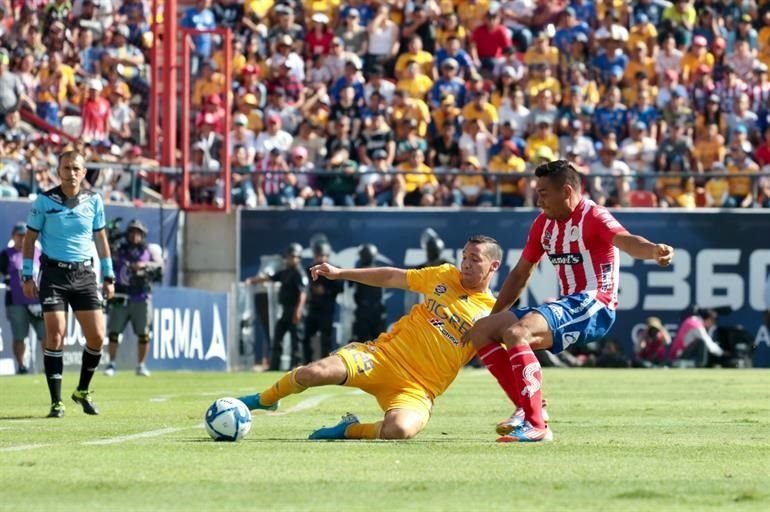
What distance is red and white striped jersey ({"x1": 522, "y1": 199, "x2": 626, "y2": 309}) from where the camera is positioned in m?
10.9

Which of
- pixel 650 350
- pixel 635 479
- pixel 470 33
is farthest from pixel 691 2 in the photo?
pixel 635 479

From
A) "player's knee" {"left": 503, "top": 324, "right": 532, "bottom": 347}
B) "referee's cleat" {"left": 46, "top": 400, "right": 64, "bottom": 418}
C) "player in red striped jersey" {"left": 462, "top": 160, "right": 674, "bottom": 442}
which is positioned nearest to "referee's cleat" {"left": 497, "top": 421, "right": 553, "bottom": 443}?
"player in red striped jersey" {"left": 462, "top": 160, "right": 674, "bottom": 442}

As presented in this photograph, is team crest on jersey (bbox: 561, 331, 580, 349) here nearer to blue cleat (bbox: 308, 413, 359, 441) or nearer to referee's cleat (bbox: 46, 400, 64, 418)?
blue cleat (bbox: 308, 413, 359, 441)

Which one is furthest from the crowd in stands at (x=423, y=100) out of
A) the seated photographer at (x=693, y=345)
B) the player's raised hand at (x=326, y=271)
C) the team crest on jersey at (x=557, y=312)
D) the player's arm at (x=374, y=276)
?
the team crest on jersey at (x=557, y=312)

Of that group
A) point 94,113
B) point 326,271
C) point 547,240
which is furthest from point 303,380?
point 94,113

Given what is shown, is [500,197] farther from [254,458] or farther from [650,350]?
[254,458]

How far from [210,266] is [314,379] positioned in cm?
1912

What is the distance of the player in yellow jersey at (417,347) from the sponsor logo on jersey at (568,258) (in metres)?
0.38

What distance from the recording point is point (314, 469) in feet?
28.3

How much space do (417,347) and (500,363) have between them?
55cm

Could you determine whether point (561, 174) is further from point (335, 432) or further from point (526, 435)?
point (335, 432)

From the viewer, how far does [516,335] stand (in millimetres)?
10516

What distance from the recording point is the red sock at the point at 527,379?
10445mm

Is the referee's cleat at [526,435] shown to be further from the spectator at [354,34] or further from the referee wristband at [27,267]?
the spectator at [354,34]
